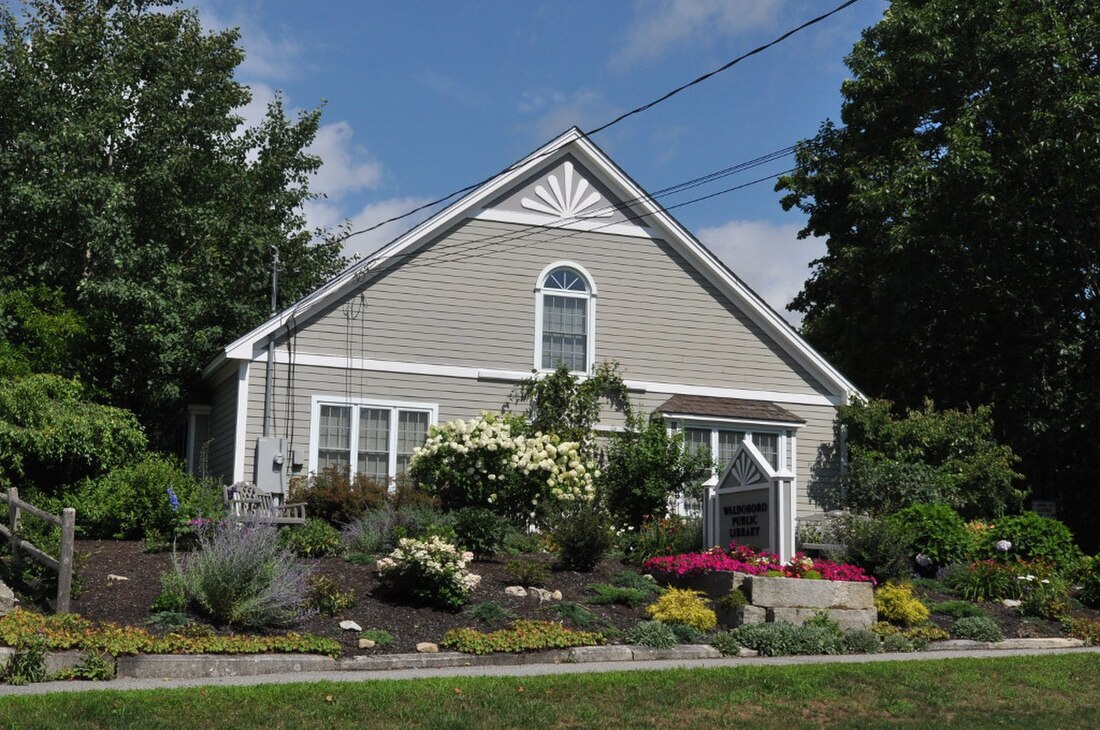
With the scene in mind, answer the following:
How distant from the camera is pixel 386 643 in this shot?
11.4 m

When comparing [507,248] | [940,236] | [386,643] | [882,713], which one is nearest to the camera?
[882,713]

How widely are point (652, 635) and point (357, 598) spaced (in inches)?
123

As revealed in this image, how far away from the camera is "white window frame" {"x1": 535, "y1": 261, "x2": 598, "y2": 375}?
2078 cm

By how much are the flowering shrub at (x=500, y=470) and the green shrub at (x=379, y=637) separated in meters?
6.77

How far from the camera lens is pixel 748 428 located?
2134 centimetres

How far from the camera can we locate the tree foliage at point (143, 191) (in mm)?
22766

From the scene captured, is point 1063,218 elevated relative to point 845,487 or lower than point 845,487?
elevated

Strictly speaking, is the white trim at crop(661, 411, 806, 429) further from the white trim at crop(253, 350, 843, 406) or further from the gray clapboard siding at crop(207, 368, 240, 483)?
the gray clapboard siding at crop(207, 368, 240, 483)

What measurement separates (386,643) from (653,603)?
3.64 metres

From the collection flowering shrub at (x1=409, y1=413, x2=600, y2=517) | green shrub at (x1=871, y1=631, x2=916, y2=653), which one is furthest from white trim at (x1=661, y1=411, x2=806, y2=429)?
green shrub at (x1=871, y1=631, x2=916, y2=653)

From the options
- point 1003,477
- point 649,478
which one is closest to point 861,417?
point 1003,477

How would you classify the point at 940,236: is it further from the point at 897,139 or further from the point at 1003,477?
the point at 1003,477

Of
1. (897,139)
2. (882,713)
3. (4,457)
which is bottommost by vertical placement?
(882,713)

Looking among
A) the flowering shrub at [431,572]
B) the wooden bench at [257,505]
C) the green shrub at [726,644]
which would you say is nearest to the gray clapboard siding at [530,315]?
the wooden bench at [257,505]
